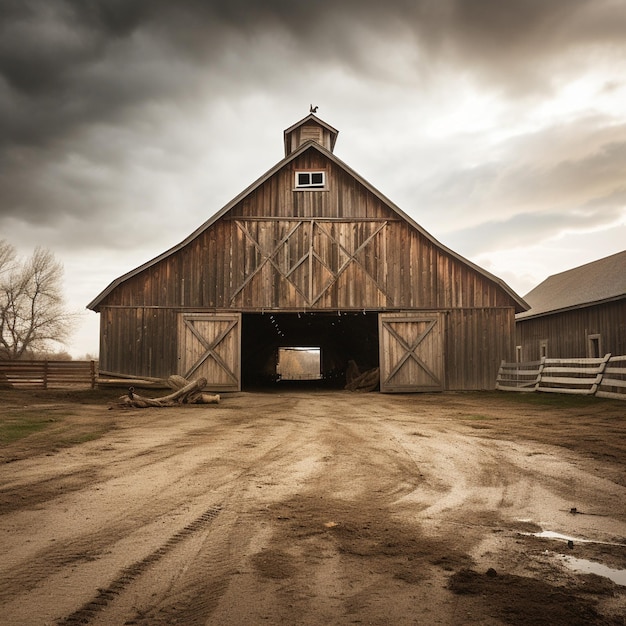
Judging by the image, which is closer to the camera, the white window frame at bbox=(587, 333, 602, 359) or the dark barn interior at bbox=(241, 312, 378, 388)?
the white window frame at bbox=(587, 333, 602, 359)

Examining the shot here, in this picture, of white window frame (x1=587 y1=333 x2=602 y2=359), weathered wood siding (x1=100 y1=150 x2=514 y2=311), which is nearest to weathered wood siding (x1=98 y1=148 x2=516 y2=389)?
weathered wood siding (x1=100 y1=150 x2=514 y2=311)

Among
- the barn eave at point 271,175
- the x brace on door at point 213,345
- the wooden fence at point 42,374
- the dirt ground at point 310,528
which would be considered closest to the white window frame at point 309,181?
the barn eave at point 271,175

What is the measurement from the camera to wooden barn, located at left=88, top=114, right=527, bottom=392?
19.3m

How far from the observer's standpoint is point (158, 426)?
10547mm

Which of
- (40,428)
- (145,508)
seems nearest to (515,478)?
(145,508)

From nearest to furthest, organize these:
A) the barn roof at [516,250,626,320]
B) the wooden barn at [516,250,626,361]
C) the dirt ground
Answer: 1. the dirt ground
2. the wooden barn at [516,250,626,361]
3. the barn roof at [516,250,626,320]

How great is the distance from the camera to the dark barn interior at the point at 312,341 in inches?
963

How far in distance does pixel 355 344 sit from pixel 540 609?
25.7 meters

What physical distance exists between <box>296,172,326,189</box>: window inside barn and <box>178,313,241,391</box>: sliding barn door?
5.40 m

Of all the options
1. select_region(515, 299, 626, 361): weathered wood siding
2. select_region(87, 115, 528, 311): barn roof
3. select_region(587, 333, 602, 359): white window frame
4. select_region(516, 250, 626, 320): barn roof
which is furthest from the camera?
select_region(587, 333, 602, 359): white window frame

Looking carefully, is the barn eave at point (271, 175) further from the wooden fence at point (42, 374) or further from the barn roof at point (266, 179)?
the wooden fence at point (42, 374)

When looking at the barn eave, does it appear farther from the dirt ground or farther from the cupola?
the dirt ground

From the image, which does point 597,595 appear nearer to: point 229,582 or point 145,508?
point 229,582

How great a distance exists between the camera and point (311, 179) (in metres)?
20.1
